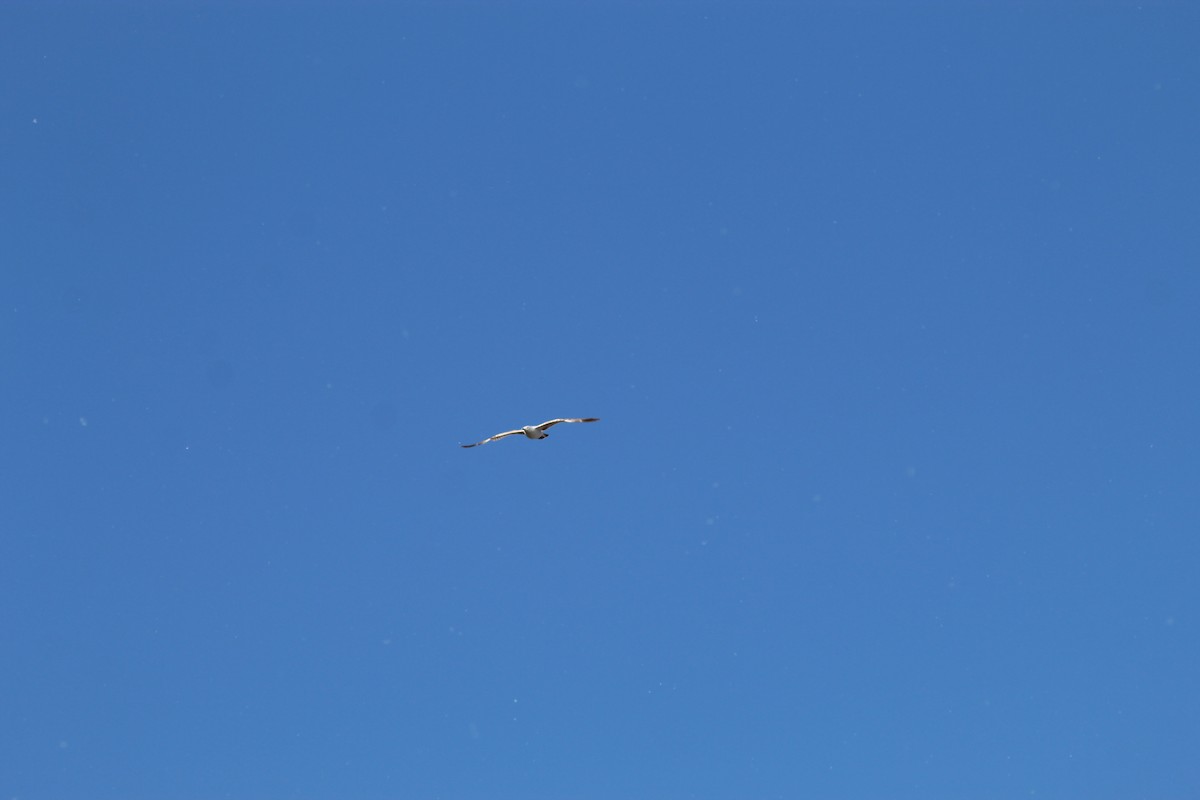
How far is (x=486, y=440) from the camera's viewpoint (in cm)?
4634

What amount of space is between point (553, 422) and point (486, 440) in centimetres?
212

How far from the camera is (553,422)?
45.8 metres
